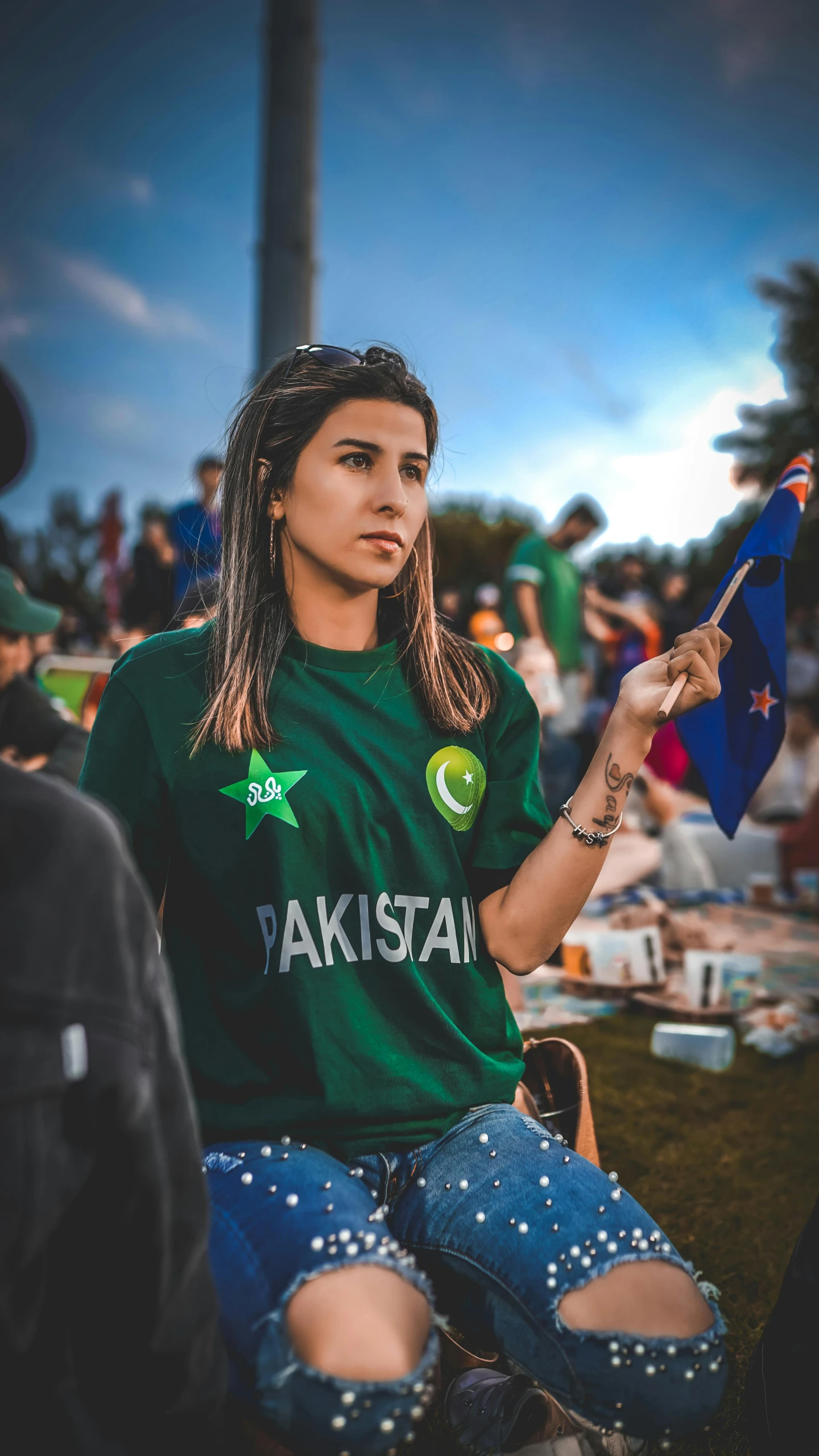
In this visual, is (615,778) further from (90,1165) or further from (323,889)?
(90,1165)

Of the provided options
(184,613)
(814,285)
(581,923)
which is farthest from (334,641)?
(814,285)

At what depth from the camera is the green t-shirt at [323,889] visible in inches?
63.2

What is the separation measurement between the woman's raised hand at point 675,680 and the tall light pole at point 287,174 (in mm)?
3591

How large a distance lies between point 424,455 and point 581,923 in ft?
14.9

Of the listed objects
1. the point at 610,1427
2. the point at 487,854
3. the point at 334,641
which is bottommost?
the point at 610,1427

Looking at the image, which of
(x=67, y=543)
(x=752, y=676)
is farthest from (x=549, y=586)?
(x=67, y=543)

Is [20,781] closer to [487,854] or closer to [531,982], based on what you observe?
[487,854]

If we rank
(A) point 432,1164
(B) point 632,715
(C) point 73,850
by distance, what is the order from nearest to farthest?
(C) point 73,850, (A) point 432,1164, (B) point 632,715

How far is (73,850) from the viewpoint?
0.97 meters

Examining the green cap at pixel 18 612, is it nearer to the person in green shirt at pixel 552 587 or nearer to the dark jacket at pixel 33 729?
the dark jacket at pixel 33 729

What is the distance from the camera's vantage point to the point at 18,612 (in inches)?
165

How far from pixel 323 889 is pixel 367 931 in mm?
100

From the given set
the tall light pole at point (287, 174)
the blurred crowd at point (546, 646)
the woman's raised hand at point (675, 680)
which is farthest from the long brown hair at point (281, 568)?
the tall light pole at point (287, 174)

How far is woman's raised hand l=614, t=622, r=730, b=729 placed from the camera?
1.79 meters
